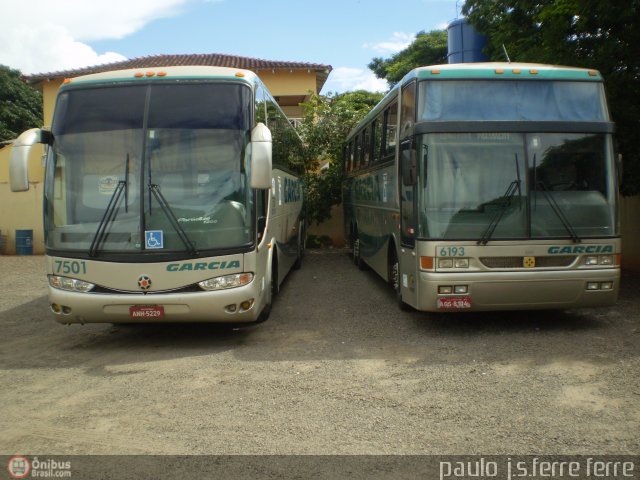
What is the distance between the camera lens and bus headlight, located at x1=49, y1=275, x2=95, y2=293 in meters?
7.00

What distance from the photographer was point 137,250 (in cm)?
689

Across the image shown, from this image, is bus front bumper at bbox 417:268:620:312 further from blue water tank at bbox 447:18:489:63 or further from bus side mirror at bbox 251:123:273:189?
blue water tank at bbox 447:18:489:63

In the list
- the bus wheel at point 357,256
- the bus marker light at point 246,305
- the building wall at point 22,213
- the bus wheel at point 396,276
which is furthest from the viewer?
the building wall at point 22,213

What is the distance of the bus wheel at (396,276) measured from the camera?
8867 mm

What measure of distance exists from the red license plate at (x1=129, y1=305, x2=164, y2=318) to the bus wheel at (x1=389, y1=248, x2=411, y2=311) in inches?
133

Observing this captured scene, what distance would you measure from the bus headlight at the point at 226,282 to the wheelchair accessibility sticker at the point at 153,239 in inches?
24.7

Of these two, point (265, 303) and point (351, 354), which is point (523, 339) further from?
point (265, 303)

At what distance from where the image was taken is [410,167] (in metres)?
7.40

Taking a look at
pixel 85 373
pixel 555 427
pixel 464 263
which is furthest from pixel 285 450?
pixel 464 263

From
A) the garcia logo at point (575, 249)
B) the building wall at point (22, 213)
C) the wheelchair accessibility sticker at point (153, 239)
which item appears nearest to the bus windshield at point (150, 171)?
the wheelchair accessibility sticker at point (153, 239)

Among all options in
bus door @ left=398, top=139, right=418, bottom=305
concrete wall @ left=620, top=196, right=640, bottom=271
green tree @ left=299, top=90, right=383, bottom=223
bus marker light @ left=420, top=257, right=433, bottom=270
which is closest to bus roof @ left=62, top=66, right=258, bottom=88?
bus door @ left=398, top=139, right=418, bottom=305

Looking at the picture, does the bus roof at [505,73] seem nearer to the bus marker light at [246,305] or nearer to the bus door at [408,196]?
the bus door at [408,196]

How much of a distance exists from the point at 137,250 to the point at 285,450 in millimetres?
3382

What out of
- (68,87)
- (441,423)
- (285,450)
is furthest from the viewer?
(68,87)
